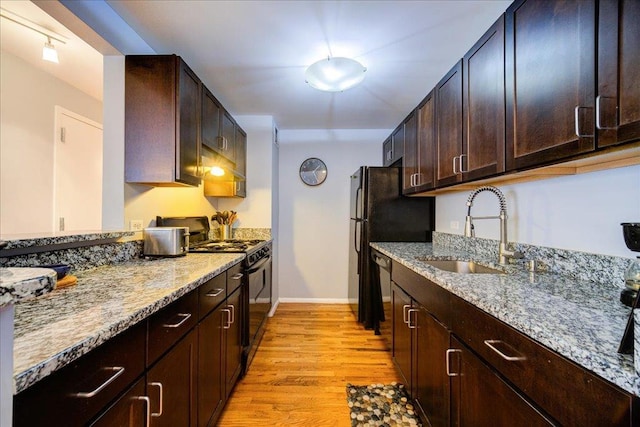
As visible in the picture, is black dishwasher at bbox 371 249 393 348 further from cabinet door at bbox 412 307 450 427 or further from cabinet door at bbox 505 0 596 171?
cabinet door at bbox 505 0 596 171

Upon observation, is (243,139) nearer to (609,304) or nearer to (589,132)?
(589,132)

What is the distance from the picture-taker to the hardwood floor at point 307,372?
5.37 ft

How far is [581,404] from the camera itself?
589 mm

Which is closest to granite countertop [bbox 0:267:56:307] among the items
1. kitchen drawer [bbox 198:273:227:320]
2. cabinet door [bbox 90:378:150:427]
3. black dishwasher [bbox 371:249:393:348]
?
cabinet door [bbox 90:378:150:427]

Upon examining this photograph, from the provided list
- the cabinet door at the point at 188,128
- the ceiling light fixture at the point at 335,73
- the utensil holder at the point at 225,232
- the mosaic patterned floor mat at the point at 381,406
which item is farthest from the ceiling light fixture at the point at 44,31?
the mosaic patterned floor mat at the point at 381,406

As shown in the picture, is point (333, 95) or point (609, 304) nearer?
point (609, 304)

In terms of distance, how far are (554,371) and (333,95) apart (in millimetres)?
2590

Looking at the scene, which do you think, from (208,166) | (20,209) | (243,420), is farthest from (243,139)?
(243,420)

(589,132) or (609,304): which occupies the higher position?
(589,132)

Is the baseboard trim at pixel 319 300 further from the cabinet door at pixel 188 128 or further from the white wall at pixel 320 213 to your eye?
the cabinet door at pixel 188 128

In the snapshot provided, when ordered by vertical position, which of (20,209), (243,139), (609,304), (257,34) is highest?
(257,34)

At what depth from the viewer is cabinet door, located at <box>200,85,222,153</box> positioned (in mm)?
2058

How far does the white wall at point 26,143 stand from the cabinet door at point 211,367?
206 centimetres

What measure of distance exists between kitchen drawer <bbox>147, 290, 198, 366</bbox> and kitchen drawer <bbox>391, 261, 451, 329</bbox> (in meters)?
1.14
